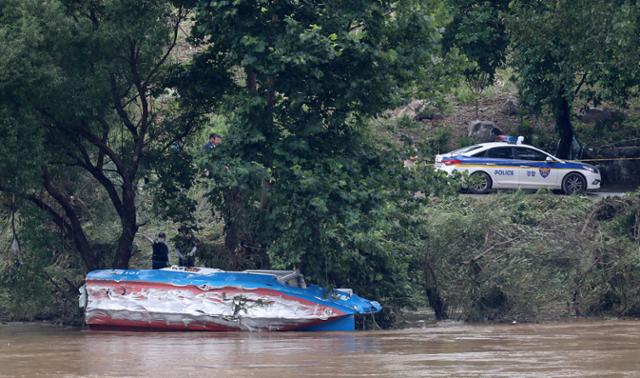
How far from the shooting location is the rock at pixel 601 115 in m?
34.9

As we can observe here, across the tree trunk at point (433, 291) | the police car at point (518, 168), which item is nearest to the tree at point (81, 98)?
the tree trunk at point (433, 291)

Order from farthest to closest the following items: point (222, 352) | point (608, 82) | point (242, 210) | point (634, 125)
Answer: point (634, 125) < point (608, 82) < point (242, 210) < point (222, 352)

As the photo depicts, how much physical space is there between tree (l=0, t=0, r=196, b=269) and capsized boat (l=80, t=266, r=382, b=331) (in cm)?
193

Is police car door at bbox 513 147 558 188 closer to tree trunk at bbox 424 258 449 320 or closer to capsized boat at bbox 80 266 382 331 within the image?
tree trunk at bbox 424 258 449 320

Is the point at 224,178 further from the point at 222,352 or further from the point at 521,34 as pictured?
the point at 521,34

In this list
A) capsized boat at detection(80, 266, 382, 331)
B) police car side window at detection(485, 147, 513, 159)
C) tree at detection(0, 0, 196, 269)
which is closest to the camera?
tree at detection(0, 0, 196, 269)

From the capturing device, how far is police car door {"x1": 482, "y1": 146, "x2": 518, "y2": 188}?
93.9 ft

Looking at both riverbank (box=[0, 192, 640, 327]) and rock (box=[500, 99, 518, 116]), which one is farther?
rock (box=[500, 99, 518, 116])

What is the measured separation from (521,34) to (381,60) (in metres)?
6.94

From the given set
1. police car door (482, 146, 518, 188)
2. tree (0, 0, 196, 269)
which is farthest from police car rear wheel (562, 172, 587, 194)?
tree (0, 0, 196, 269)

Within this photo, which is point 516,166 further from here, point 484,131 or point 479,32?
point 484,131

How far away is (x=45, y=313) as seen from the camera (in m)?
24.3

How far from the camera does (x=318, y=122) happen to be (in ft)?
65.7

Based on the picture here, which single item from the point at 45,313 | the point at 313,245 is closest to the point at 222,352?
the point at 313,245
